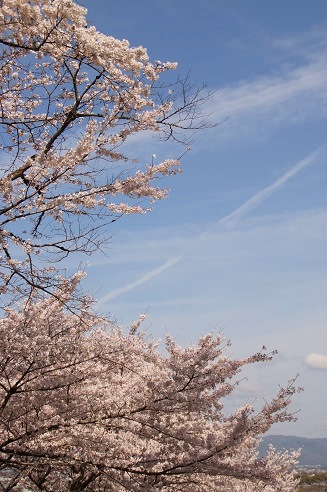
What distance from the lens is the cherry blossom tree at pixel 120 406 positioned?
278 inches

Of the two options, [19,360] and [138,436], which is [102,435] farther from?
[19,360]

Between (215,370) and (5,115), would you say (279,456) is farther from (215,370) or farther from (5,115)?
(5,115)

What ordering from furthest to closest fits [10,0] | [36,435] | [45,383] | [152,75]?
[45,383] < [36,435] < [152,75] < [10,0]

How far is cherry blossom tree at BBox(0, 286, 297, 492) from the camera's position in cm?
706

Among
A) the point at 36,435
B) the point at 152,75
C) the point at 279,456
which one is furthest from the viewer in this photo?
the point at 279,456

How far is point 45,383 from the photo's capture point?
→ 24.1 feet

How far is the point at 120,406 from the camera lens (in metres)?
7.54

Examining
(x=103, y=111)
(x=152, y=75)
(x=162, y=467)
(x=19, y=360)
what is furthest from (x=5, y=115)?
(x=162, y=467)

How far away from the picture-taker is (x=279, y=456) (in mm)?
17469

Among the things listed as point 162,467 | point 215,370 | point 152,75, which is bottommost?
point 162,467

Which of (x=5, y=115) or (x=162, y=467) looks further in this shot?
(x=162, y=467)

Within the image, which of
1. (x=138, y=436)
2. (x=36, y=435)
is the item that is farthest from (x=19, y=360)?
(x=138, y=436)

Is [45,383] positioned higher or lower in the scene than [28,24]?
lower

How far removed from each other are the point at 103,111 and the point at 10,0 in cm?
180
